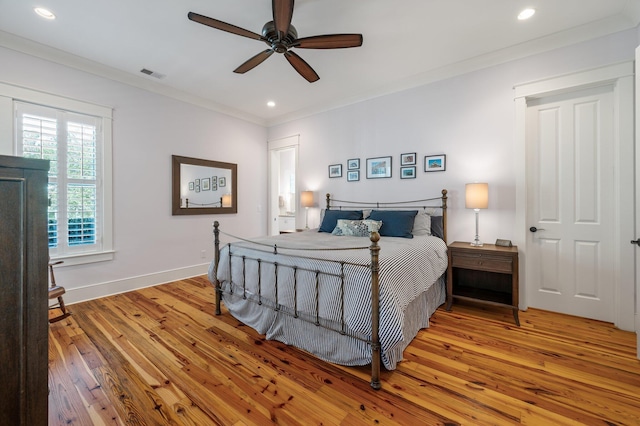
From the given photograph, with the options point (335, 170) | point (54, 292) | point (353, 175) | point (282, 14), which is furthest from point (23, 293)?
point (335, 170)

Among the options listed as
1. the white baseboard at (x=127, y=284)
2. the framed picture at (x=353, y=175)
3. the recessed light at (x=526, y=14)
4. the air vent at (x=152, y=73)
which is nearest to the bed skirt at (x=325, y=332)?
the white baseboard at (x=127, y=284)

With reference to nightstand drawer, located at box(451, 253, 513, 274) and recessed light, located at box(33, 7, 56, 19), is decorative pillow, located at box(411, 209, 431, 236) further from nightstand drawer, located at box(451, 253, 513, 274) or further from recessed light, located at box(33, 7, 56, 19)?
recessed light, located at box(33, 7, 56, 19)

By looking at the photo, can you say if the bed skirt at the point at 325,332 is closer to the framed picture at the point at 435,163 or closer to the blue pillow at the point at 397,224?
the blue pillow at the point at 397,224

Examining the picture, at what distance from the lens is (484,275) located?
325cm

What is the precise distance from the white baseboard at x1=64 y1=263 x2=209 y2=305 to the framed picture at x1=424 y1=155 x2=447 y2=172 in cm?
Answer: 390

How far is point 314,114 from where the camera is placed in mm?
4930

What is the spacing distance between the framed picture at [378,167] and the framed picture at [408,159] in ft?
0.66

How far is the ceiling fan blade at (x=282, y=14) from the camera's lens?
6.46 feet

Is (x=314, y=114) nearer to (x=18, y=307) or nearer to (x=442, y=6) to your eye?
(x=442, y=6)

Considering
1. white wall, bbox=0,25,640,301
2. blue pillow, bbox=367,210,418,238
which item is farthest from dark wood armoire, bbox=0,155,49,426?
white wall, bbox=0,25,640,301

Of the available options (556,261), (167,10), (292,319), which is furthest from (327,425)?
(167,10)

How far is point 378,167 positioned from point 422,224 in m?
1.18

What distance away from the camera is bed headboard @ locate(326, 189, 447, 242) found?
3.52 meters

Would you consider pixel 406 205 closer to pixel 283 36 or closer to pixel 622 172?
pixel 622 172
